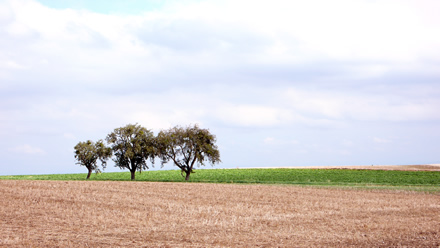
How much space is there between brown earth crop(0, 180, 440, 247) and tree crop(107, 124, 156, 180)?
28.6 metres

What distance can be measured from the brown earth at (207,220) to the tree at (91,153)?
99.5 feet

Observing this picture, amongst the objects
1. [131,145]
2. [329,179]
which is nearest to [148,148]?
[131,145]

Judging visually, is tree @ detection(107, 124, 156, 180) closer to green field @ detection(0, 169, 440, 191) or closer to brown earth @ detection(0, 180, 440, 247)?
green field @ detection(0, 169, 440, 191)

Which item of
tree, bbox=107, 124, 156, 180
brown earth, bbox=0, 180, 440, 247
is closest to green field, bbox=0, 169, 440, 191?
tree, bbox=107, 124, 156, 180

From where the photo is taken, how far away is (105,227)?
21.6m

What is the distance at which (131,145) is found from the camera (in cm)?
6694

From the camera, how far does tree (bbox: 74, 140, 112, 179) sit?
225 ft

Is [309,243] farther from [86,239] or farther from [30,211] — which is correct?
[30,211]

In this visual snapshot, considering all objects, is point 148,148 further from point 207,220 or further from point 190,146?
point 207,220

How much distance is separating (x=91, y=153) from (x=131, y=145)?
24.4 feet

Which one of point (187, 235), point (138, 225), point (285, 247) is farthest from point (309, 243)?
point (138, 225)

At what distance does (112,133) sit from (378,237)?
182 ft

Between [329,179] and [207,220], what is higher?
[329,179]

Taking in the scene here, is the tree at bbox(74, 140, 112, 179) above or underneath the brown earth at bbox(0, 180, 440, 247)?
above
